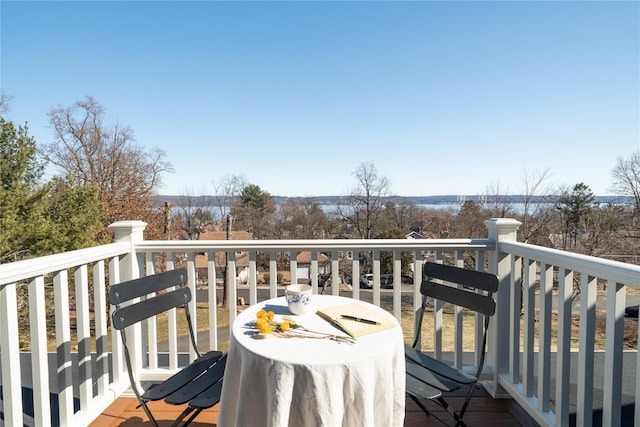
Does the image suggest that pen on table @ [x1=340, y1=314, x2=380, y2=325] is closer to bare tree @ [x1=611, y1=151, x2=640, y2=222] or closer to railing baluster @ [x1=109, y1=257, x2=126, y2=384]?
railing baluster @ [x1=109, y1=257, x2=126, y2=384]

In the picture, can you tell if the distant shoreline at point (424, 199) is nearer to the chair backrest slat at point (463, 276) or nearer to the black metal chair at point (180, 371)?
the black metal chair at point (180, 371)

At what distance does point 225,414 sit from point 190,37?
9811 mm

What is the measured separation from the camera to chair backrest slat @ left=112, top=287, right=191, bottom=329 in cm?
173

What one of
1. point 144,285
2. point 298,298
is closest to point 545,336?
point 298,298

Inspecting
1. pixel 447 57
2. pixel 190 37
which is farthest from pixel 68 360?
pixel 447 57

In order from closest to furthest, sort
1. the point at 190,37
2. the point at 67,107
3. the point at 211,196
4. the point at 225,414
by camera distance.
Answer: the point at 225,414 < the point at 190,37 < the point at 67,107 < the point at 211,196

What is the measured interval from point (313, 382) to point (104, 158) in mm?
18392

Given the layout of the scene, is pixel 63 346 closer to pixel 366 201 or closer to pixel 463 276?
pixel 463 276

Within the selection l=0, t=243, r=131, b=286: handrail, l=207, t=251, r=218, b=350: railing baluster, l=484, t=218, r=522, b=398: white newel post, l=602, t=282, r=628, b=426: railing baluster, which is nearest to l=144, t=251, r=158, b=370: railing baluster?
l=0, t=243, r=131, b=286: handrail

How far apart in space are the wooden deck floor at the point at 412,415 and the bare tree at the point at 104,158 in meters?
14.8

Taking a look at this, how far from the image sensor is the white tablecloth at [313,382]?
116 cm

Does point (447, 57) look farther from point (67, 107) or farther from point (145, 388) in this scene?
point (67, 107)

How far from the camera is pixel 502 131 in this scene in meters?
20.6

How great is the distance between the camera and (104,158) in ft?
53.4
